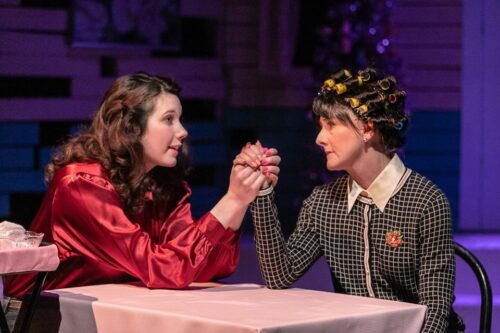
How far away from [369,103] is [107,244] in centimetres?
87

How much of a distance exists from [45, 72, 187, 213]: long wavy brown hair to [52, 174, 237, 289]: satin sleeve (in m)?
0.11

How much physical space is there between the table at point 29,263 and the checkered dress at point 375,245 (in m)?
0.70

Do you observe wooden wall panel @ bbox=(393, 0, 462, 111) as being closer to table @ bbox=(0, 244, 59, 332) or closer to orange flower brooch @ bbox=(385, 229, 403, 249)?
orange flower brooch @ bbox=(385, 229, 403, 249)

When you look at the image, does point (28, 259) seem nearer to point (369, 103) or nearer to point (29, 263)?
point (29, 263)

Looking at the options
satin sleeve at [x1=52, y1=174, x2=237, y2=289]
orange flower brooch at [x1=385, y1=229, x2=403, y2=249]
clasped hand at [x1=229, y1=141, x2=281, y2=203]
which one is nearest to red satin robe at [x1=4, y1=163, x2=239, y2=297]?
satin sleeve at [x1=52, y1=174, x2=237, y2=289]

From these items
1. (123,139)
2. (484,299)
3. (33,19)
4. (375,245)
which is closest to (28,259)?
(123,139)

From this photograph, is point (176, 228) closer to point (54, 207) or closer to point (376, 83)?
point (54, 207)

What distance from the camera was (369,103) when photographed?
3199mm

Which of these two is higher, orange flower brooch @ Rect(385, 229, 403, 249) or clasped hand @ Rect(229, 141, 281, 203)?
clasped hand @ Rect(229, 141, 281, 203)

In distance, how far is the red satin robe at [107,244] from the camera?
10.3 ft

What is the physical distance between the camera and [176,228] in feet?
11.5

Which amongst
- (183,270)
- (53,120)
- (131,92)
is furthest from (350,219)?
(53,120)

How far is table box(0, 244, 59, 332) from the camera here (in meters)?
2.67

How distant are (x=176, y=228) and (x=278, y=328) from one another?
1039 millimetres
